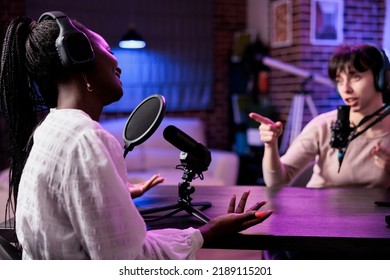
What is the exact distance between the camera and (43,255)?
3.00 ft

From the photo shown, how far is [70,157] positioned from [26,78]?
27 cm

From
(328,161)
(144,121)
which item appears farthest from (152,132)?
(328,161)

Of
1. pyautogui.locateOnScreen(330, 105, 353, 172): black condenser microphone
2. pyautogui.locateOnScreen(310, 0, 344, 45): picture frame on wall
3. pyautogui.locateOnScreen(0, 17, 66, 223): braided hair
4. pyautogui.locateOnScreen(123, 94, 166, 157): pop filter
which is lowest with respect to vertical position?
pyautogui.locateOnScreen(330, 105, 353, 172): black condenser microphone

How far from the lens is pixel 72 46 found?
35.4 inches

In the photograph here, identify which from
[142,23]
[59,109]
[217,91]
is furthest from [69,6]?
[59,109]

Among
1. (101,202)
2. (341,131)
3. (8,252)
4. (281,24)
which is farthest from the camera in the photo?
(281,24)

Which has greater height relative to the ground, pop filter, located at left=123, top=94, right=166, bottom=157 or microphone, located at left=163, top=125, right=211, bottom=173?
pop filter, located at left=123, top=94, right=166, bottom=157

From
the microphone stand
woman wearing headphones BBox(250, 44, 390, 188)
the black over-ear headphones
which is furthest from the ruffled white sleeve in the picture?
woman wearing headphones BBox(250, 44, 390, 188)

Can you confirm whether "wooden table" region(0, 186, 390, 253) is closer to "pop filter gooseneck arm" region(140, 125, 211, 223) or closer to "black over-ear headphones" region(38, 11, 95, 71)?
"pop filter gooseneck arm" region(140, 125, 211, 223)

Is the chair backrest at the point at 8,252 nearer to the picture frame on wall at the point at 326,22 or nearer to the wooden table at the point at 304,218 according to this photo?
the wooden table at the point at 304,218

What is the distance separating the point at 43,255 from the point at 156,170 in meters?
3.60

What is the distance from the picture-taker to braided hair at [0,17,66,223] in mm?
954

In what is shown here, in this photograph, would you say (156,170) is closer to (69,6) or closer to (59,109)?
(69,6)

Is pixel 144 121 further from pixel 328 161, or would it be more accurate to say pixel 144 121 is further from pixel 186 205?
pixel 328 161
